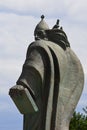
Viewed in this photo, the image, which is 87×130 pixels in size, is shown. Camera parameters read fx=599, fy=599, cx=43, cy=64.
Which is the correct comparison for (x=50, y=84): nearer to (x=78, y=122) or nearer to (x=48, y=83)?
(x=48, y=83)

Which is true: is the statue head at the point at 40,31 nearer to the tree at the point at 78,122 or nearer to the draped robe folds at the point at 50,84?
the draped robe folds at the point at 50,84

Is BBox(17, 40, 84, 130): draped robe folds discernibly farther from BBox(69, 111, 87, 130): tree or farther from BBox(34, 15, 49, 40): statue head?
BBox(69, 111, 87, 130): tree

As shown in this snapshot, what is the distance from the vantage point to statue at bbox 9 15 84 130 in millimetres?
14906

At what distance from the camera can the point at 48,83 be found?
15.3 meters

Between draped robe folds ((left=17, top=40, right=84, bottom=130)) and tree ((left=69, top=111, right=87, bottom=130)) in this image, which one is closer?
draped robe folds ((left=17, top=40, right=84, bottom=130))

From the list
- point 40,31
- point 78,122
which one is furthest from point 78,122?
point 40,31

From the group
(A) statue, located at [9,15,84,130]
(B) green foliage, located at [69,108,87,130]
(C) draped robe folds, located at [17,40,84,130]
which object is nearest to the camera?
(A) statue, located at [9,15,84,130]

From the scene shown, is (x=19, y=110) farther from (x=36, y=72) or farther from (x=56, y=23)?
(x=56, y=23)

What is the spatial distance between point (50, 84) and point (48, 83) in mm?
64

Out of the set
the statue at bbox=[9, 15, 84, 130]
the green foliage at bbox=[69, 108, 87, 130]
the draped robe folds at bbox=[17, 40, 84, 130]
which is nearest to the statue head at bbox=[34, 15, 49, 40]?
the statue at bbox=[9, 15, 84, 130]

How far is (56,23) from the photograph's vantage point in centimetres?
1639

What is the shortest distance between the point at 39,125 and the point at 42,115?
269mm

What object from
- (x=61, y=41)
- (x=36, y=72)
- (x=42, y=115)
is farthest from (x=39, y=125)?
(x=61, y=41)

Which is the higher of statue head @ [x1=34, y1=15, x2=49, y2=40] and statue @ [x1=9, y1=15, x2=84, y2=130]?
statue head @ [x1=34, y1=15, x2=49, y2=40]
